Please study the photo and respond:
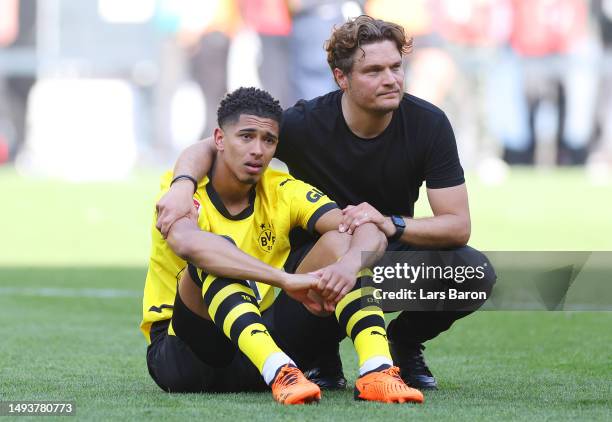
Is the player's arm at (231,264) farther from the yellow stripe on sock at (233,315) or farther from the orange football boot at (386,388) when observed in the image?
the orange football boot at (386,388)

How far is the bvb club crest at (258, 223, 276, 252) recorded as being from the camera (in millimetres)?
5113

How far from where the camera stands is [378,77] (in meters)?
5.29

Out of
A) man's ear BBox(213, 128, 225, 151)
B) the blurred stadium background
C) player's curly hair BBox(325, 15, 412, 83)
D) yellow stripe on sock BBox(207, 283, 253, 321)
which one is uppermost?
player's curly hair BBox(325, 15, 412, 83)

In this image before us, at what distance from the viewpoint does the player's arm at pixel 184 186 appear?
491cm

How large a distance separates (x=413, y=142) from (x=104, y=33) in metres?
27.5

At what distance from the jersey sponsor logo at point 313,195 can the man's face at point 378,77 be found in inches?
17.4

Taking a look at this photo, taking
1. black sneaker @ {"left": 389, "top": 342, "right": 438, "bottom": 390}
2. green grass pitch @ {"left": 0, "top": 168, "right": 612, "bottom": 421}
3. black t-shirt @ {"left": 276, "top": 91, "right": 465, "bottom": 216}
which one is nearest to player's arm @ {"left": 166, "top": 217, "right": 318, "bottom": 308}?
green grass pitch @ {"left": 0, "top": 168, "right": 612, "bottom": 421}

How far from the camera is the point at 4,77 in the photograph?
31.1m

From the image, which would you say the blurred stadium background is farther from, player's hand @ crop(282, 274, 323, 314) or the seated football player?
player's hand @ crop(282, 274, 323, 314)

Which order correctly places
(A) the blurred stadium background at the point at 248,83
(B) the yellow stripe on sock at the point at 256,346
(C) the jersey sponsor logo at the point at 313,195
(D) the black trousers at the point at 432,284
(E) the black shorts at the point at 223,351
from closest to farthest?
1. (B) the yellow stripe on sock at the point at 256,346
2. (E) the black shorts at the point at 223,351
3. (C) the jersey sponsor logo at the point at 313,195
4. (D) the black trousers at the point at 432,284
5. (A) the blurred stadium background at the point at 248,83

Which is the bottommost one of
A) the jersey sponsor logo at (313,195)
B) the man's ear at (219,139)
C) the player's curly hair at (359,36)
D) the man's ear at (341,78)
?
the jersey sponsor logo at (313,195)

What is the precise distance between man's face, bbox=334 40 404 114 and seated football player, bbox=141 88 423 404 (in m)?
0.45

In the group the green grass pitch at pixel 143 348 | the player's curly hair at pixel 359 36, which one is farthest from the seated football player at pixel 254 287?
the player's curly hair at pixel 359 36

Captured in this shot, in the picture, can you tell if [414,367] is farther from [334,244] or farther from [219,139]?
[219,139]
